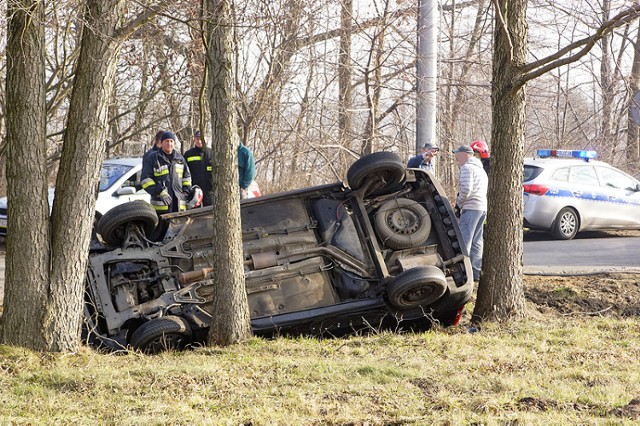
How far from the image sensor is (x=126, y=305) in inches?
289

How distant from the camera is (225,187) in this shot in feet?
22.3

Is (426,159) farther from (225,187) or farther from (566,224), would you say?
(225,187)

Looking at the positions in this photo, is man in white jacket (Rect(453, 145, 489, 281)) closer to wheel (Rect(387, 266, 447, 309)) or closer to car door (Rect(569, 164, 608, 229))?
wheel (Rect(387, 266, 447, 309))

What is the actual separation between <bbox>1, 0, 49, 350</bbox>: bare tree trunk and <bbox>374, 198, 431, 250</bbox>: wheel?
320 cm

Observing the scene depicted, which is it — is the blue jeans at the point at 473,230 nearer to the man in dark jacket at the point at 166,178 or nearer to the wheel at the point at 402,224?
the wheel at the point at 402,224

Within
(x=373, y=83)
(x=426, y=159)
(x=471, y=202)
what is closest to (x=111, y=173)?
(x=426, y=159)

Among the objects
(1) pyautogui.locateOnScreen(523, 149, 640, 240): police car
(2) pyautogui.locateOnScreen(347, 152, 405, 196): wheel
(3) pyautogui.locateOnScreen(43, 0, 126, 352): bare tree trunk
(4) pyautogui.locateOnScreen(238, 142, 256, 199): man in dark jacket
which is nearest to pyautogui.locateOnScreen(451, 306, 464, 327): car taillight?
(2) pyautogui.locateOnScreen(347, 152, 405, 196): wheel

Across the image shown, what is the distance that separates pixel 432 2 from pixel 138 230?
632 cm

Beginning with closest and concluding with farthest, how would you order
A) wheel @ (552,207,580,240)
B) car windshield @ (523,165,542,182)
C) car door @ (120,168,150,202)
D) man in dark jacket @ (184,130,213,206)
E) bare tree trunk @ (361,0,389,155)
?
1. man in dark jacket @ (184,130,213,206)
2. car door @ (120,168,150,202)
3. car windshield @ (523,165,542,182)
4. wheel @ (552,207,580,240)
5. bare tree trunk @ (361,0,389,155)

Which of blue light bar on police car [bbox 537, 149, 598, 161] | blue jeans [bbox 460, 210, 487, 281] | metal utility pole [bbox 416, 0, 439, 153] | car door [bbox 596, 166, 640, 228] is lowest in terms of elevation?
blue jeans [bbox 460, 210, 487, 281]

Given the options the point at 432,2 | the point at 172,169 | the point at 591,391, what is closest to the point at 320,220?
the point at 172,169

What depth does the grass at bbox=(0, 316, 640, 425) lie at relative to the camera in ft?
15.7

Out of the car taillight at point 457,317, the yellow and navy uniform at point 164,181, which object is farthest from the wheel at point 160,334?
the yellow and navy uniform at point 164,181

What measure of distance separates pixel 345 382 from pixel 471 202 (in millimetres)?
4751
